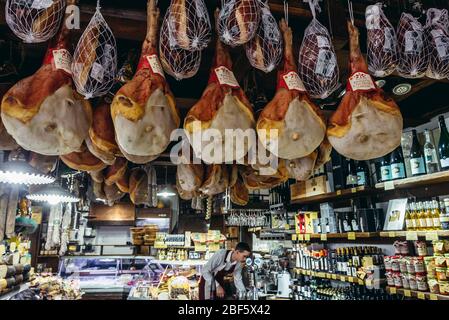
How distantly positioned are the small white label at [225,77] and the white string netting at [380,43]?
0.65 metres

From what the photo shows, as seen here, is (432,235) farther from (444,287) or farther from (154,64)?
(154,64)

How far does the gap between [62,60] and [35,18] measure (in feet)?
0.57

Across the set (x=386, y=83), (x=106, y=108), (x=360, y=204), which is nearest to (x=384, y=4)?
(x=386, y=83)

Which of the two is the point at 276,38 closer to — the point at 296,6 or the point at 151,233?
the point at 296,6

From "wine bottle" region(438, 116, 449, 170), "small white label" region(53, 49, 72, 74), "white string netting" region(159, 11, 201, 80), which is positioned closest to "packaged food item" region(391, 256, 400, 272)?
"wine bottle" region(438, 116, 449, 170)

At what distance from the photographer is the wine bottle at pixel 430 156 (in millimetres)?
2783

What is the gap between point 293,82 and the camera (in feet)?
3.97

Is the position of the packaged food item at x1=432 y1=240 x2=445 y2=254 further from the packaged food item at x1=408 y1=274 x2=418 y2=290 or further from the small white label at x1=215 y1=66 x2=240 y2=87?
the small white label at x1=215 y1=66 x2=240 y2=87

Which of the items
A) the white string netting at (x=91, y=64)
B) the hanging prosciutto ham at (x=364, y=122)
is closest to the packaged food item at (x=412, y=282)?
the hanging prosciutto ham at (x=364, y=122)

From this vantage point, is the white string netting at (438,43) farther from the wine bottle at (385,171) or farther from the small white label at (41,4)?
the wine bottle at (385,171)

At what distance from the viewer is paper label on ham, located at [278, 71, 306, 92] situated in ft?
3.93

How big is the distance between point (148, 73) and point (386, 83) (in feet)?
4.78

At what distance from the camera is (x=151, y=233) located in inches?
352

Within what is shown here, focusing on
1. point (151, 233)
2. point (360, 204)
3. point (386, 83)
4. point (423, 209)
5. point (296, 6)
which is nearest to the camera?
point (296, 6)
